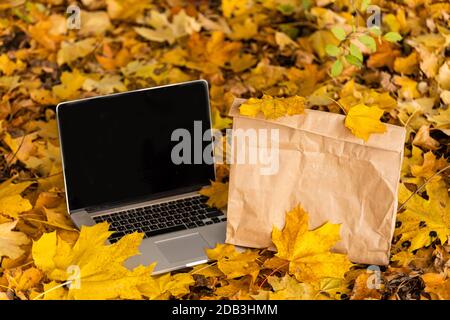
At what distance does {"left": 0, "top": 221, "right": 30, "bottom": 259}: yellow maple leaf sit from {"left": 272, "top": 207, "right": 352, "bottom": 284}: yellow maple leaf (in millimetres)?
508

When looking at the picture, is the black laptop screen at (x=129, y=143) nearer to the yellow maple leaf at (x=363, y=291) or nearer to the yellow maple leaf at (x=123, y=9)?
the yellow maple leaf at (x=363, y=291)

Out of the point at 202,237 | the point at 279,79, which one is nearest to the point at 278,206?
the point at 202,237

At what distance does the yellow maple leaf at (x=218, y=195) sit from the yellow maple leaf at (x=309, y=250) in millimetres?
235

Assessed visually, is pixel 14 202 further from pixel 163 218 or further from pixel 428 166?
pixel 428 166

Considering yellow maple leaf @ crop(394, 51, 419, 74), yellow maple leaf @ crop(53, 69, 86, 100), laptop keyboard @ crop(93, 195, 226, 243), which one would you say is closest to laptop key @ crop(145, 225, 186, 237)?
laptop keyboard @ crop(93, 195, 226, 243)

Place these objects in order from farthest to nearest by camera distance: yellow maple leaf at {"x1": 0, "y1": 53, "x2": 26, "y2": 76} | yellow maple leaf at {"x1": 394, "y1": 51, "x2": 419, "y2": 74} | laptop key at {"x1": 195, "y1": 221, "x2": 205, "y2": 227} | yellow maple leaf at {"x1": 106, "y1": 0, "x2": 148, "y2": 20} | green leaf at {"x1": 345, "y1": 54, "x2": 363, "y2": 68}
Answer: yellow maple leaf at {"x1": 106, "y1": 0, "x2": 148, "y2": 20}, yellow maple leaf at {"x1": 0, "y1": 53, "x2": 26, "y2": 76}, yellow maple leaf at {"x1": 394, "y1": 51, "x2": 419, "y2": 74}, green leaf at {"x1": 345, "y1": 54, "x2": 363, "y2": 68}, laptop key at {"x1": 195, "y1": 221, "x2": 205, "y2": 227}

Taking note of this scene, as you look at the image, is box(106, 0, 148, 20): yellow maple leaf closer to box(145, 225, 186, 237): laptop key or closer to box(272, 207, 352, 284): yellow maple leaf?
box(145, 225, 186, 237): laptop key

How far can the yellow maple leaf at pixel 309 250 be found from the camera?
133cm

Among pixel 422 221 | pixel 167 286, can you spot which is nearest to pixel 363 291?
pixel 422 221

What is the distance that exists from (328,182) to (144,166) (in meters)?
0.43

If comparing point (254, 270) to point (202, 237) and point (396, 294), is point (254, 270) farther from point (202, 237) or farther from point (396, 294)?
point (396, 294)

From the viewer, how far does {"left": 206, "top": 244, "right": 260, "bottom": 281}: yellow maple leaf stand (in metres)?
1.36

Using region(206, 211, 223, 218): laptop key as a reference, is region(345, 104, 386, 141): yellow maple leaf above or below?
above

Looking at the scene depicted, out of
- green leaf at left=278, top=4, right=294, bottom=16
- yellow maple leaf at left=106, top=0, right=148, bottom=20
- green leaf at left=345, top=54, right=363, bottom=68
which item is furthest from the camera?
yellow maple leaf at left=106, top=0, right=148, bottom=20
